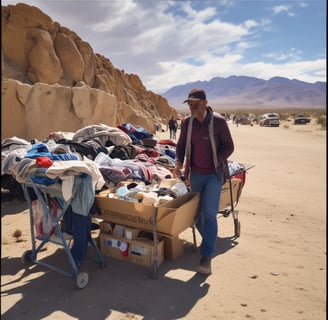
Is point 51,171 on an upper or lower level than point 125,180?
upper

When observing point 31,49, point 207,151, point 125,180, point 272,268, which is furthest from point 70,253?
point 31,49

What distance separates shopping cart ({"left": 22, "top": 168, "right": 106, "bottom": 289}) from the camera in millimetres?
3246

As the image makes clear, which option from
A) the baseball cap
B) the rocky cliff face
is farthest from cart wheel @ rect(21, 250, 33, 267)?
the baseball cap

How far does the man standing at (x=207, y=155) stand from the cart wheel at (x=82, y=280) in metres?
1.13

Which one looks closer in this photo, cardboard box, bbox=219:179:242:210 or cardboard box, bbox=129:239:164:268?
cardboard box, bbox=129:239:164:268

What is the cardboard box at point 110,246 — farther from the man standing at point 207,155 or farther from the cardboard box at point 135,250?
the man standing at point 207,155

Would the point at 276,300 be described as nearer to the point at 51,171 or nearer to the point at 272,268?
the point at 272,268

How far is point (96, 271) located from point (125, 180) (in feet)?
3.79

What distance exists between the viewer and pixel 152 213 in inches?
135

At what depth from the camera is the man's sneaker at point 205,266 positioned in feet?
11.8

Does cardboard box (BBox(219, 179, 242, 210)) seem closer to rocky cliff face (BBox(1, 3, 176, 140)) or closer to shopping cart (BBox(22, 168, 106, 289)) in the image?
shopping cart (BBox(22, 168, 106, 289))

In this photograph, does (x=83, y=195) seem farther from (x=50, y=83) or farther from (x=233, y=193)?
(x=50, y=83)

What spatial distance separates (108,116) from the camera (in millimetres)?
11234

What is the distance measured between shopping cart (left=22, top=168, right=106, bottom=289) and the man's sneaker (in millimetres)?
1025
